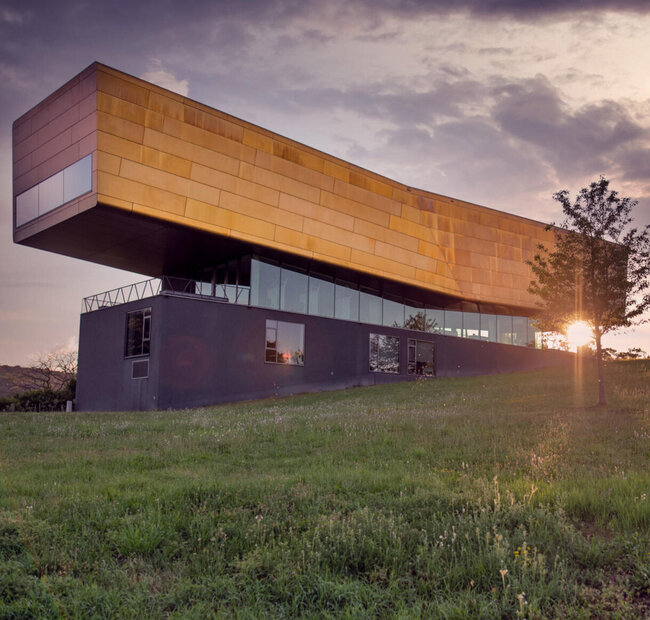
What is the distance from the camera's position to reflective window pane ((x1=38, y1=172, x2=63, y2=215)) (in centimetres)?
2867

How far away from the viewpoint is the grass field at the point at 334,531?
5.13m

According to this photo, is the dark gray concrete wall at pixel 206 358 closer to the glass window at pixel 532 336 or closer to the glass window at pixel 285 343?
the glass window at pixel 285 343

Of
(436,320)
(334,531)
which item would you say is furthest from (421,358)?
(334,531)

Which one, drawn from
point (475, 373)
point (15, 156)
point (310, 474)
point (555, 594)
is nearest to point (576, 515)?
point (555, 594)

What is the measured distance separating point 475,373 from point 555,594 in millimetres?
42278

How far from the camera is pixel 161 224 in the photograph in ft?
95.8

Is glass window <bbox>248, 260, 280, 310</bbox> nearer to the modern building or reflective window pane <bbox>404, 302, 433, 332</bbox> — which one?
the modern building

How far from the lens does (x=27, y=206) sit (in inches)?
1228

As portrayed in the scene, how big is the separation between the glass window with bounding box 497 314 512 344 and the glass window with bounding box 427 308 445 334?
628 centimetres

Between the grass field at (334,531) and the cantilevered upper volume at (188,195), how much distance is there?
18.4 m

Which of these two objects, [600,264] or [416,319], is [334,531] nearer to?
[600,264]

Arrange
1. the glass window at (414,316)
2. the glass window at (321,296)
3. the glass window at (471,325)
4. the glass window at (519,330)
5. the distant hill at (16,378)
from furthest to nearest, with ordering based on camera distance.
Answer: the distant hill at (16,378)
the glass window at (519,330)
the glass window at (471,325)
the glass window at (414,316)
the glass window at (321,296)

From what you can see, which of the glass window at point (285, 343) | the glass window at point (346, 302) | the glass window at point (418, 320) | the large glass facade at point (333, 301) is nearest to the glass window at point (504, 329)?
the large glass facade at point (333, 301)

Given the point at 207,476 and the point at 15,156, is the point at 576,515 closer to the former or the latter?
the point at 207,476
